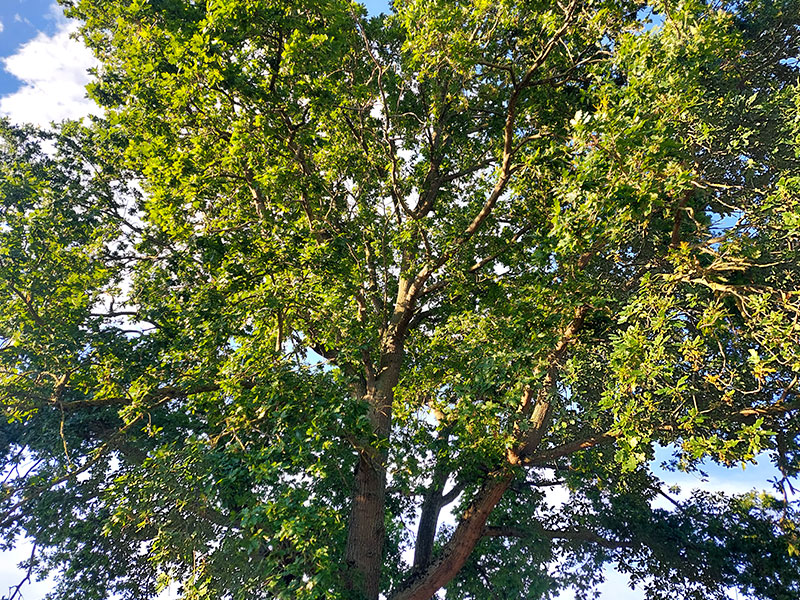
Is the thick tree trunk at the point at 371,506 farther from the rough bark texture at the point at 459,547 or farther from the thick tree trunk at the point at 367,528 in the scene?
the rough bark texture at the point at 459,547

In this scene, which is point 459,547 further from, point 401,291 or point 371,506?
point 401,291

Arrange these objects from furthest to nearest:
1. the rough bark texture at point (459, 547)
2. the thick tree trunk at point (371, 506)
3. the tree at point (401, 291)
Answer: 1. the rough bark texture at point (459, 547)
2. the thick tree trunk at point (371, 506)
3. the tree at point (401, 291)

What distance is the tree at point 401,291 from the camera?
21.1 feet

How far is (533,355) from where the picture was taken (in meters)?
7.35

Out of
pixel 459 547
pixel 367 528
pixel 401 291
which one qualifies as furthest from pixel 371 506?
pixel 401 291

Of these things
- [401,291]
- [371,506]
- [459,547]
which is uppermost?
[401,291]

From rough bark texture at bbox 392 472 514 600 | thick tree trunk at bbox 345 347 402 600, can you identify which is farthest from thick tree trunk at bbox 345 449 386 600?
rough bark texture at bbox 392 472 514 600

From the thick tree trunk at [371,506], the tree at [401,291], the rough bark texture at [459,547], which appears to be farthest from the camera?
the rough bark texture at [459,547]

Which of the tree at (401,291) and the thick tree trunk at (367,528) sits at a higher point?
the tree at (401,291)

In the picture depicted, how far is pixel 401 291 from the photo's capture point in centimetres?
1077

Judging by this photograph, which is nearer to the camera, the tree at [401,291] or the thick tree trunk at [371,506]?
the tree at [401,291]

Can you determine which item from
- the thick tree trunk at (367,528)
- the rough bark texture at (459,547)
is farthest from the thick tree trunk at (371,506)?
the rough bark texture at (459,547)

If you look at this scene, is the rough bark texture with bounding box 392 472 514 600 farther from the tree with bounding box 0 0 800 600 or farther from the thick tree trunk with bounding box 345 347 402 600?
the thick tree trunk with bounding box 345 347 402 600

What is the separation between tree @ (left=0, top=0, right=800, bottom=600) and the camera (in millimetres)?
6418
